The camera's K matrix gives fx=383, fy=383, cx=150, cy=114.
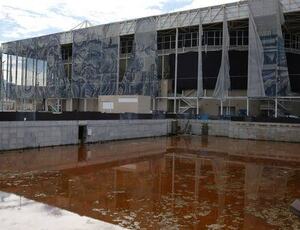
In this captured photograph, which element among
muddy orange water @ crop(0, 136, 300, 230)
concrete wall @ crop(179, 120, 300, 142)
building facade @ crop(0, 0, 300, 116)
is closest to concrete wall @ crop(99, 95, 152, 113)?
building facade @ crop(0, 0, 300, 116)

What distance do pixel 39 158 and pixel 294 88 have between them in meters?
33.7

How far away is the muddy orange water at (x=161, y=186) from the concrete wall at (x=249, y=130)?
9500mm

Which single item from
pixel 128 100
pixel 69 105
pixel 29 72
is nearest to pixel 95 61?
pixel 69 105

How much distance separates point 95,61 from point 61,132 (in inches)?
1160

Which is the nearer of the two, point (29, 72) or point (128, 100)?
point (128, 100)

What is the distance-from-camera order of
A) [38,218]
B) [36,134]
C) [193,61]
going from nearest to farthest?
1. [38,218]
2. [36,134]
3. [193,61]

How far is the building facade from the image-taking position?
118 feet

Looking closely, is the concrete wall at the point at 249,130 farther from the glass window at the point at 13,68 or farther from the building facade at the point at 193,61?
the glass window at the point at 13,68

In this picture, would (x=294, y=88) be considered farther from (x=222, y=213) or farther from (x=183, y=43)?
(x=222, y=213)

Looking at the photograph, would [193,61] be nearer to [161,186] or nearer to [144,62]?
[144,62]

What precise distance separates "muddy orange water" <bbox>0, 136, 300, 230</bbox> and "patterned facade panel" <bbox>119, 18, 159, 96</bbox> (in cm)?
2589

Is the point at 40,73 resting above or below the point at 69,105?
above

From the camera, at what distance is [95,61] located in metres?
50.4

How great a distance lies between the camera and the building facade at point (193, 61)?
3603cm
